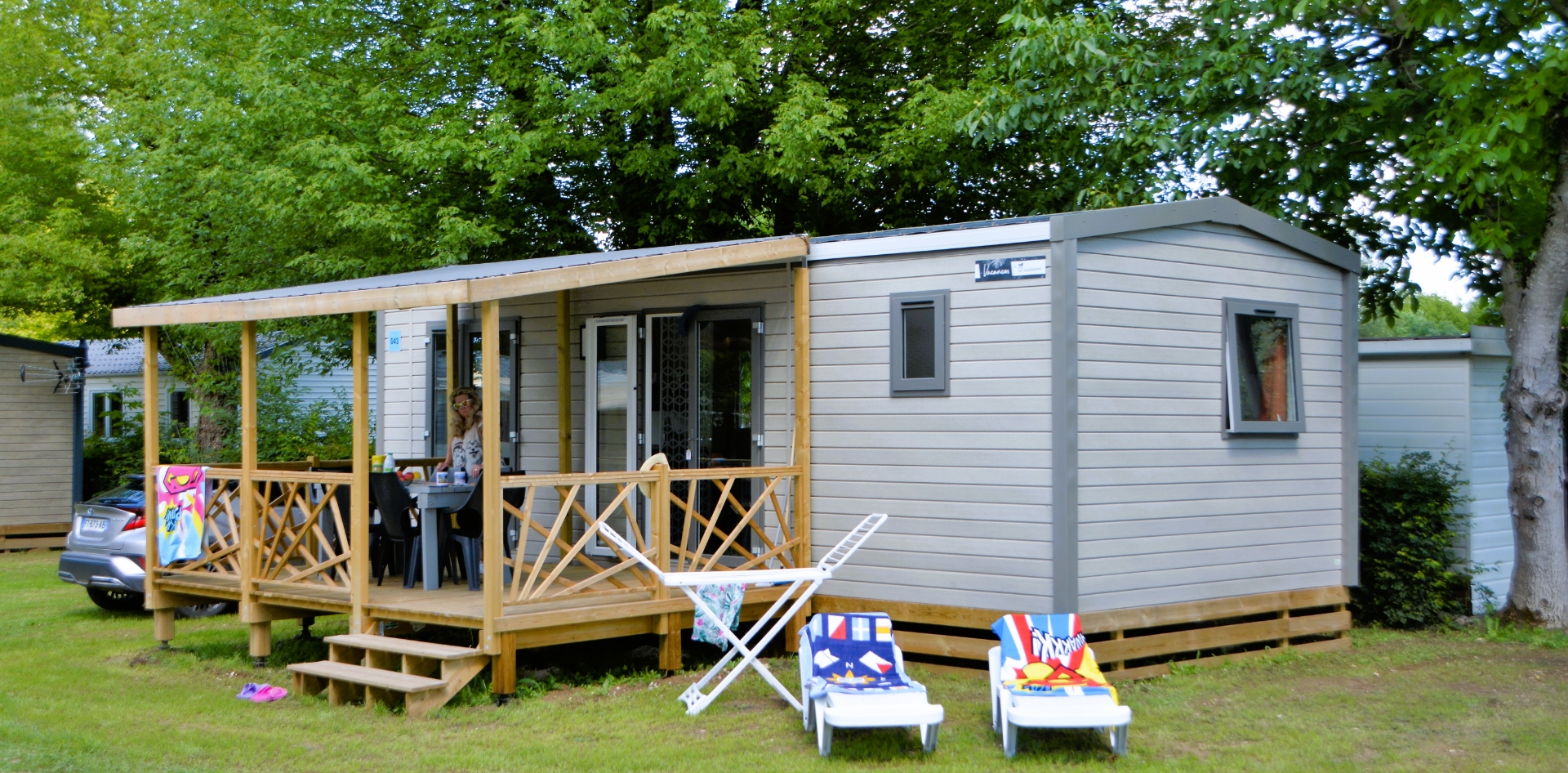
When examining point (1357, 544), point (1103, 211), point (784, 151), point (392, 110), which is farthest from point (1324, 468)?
point (392, 110)

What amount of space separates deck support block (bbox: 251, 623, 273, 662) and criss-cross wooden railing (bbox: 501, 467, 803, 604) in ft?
5.35

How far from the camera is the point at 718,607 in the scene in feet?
22.9

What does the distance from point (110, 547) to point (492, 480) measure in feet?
17.0

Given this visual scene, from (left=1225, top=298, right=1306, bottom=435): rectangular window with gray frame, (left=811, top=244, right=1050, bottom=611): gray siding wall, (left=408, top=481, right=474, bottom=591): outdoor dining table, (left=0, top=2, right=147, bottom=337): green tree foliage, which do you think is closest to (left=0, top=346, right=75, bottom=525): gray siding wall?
(left=0, top=2, right=147, bottom=337): green tree foliage

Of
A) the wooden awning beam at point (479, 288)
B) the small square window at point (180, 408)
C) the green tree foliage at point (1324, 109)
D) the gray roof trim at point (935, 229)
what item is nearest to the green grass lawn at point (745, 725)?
the wooden awning beam at point (479, 288)

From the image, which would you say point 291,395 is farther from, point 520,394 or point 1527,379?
point 1527,379

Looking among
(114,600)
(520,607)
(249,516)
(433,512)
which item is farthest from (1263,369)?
(114,600)

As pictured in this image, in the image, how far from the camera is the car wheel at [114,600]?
36.0 ft

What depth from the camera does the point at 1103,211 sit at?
7.56 m

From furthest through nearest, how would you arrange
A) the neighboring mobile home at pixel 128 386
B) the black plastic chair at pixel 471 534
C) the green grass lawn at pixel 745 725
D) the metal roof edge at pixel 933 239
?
the neighboring mobile home at pixel 128 386 → the black plastic chair at pixel 471 534 → the metal roof edge at pixel 933 239 → the green grass lawn at pixel 745 725

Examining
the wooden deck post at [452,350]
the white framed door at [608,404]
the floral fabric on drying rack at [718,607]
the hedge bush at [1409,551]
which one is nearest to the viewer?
the floral fabric on drying rack at [718,607]

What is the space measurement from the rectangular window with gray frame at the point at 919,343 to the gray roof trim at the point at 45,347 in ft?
39.1

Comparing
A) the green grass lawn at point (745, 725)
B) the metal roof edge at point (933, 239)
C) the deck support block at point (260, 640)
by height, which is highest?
the metal roof edge at point (933, 239)

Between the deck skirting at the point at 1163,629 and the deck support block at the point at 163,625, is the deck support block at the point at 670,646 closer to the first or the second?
the deck skirting at the point at 1163,629
